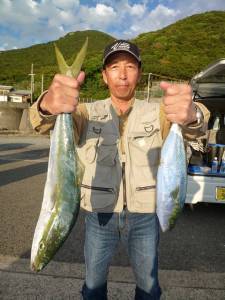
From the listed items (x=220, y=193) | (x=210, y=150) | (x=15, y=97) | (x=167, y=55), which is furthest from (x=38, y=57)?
(x=220, y=193)

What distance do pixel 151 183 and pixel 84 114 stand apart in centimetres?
Answer: 63

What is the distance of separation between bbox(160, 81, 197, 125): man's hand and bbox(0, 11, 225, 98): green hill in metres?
42.4

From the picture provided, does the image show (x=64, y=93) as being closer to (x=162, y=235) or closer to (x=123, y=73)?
(x=123, y=73)

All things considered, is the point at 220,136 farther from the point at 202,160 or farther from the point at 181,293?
the point at 181,293

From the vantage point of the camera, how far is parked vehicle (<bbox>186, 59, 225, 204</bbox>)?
5.68 m

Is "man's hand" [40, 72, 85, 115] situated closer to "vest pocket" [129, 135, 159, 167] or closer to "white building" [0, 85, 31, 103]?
"vest pocket" [129, 135, 159, 167]

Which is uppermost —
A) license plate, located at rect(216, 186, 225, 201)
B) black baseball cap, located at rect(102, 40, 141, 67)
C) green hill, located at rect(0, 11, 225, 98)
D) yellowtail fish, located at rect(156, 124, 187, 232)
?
green hill, located at rect(0, 11, 225, 98)

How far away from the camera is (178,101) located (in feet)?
6.62

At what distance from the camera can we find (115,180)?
8.53ft

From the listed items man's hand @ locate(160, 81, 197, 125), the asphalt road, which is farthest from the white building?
man's hand @ locate(160, 81, 197, 125)

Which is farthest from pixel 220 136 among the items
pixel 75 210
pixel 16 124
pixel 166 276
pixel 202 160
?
pixel 16 124

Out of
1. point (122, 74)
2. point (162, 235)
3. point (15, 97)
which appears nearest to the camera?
point (122, 74)

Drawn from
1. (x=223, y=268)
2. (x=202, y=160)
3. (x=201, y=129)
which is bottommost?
(x=223, y=268)

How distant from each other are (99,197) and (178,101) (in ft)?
2.95
